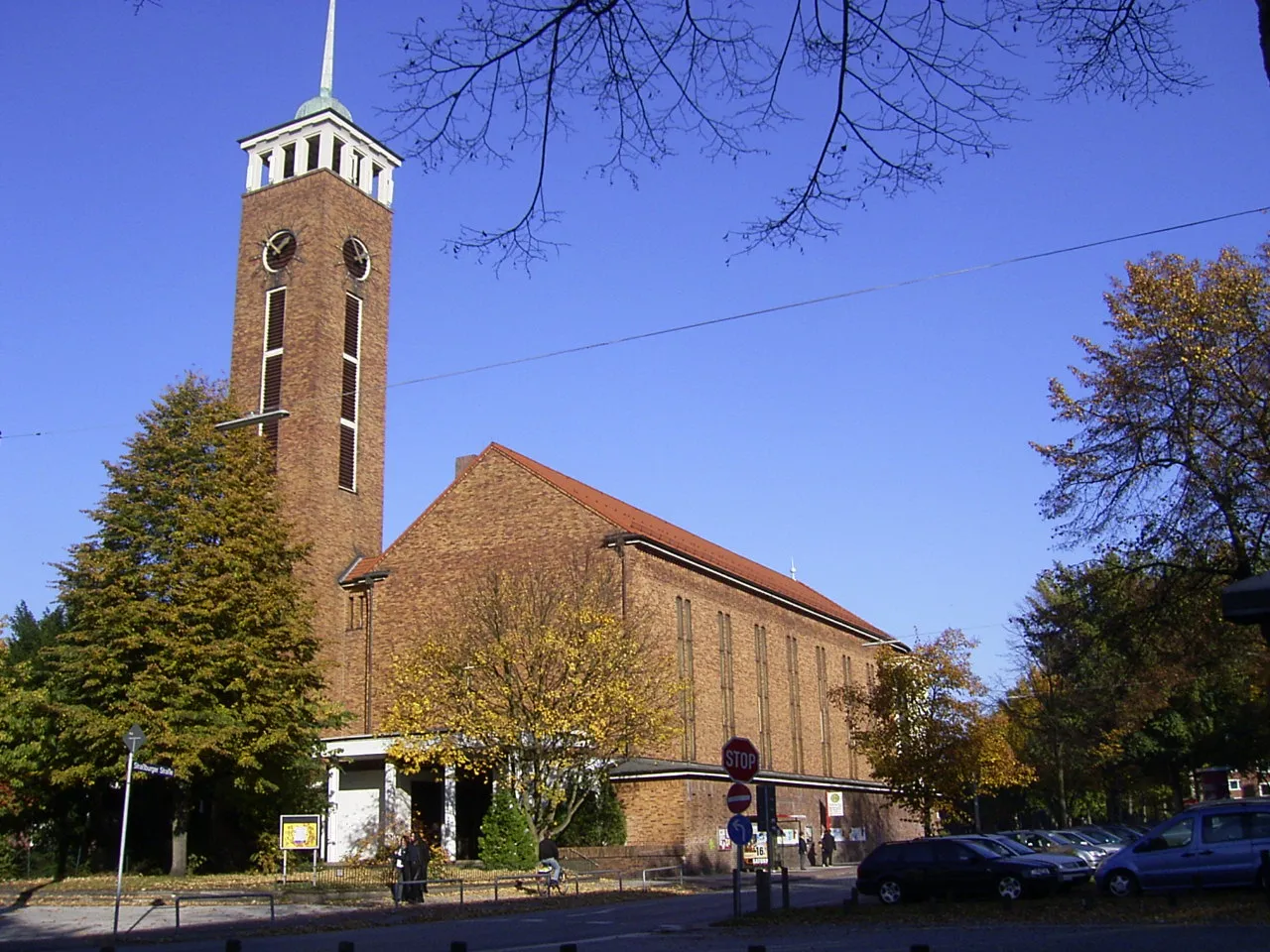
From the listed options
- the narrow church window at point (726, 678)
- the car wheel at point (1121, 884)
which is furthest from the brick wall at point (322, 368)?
the car wheel at point (1121, 884)

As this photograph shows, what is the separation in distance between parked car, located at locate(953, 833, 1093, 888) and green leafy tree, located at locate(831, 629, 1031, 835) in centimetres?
1425

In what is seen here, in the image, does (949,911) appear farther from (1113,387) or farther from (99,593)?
(99,593)

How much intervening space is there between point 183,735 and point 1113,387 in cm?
2518

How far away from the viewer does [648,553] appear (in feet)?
148

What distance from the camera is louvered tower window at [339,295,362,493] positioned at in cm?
5103

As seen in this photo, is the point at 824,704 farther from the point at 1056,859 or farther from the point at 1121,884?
the point at 1121,884

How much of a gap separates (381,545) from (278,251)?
43.5 feet

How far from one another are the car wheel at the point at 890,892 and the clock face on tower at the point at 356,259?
37885mm

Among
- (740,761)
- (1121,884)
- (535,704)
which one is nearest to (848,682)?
(535,704)

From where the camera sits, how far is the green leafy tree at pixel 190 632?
34.5 metres

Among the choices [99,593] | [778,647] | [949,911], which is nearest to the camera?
[949,911]

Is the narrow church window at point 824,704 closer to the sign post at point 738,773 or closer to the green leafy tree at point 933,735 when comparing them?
the green leafy tree at point 933,735

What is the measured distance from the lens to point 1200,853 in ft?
65.0

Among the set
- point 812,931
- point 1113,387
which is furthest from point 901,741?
point 812,931
